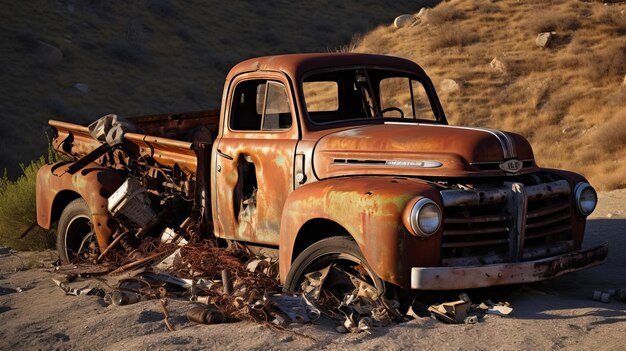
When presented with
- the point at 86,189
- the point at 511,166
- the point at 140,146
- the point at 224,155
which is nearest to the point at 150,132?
the point at 140,146

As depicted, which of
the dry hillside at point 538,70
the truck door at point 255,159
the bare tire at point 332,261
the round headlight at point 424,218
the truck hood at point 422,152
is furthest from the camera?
the dry hillside at point 538,70

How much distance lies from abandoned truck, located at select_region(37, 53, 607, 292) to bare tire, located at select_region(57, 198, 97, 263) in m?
0.01

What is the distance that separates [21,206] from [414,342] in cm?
722

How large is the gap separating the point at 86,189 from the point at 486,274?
4184 millimetres

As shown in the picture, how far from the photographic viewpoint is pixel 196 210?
7.49m

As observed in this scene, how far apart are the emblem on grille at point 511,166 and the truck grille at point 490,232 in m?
0.22

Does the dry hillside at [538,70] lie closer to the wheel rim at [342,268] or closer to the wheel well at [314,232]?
the wheel well at [314,232]

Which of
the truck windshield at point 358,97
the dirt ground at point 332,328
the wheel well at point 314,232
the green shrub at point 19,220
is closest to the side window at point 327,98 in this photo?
the truck windshield at point 358,97

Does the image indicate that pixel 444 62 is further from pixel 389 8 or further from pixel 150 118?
pixel 389 8

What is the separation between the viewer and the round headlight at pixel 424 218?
520 centimetres

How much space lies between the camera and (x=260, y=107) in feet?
23.4

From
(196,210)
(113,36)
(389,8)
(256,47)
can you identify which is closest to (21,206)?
(196,210)

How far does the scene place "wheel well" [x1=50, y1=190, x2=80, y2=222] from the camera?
8.67 metres

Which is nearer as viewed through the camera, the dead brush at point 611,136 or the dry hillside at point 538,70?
the dead brush at point 611,136
